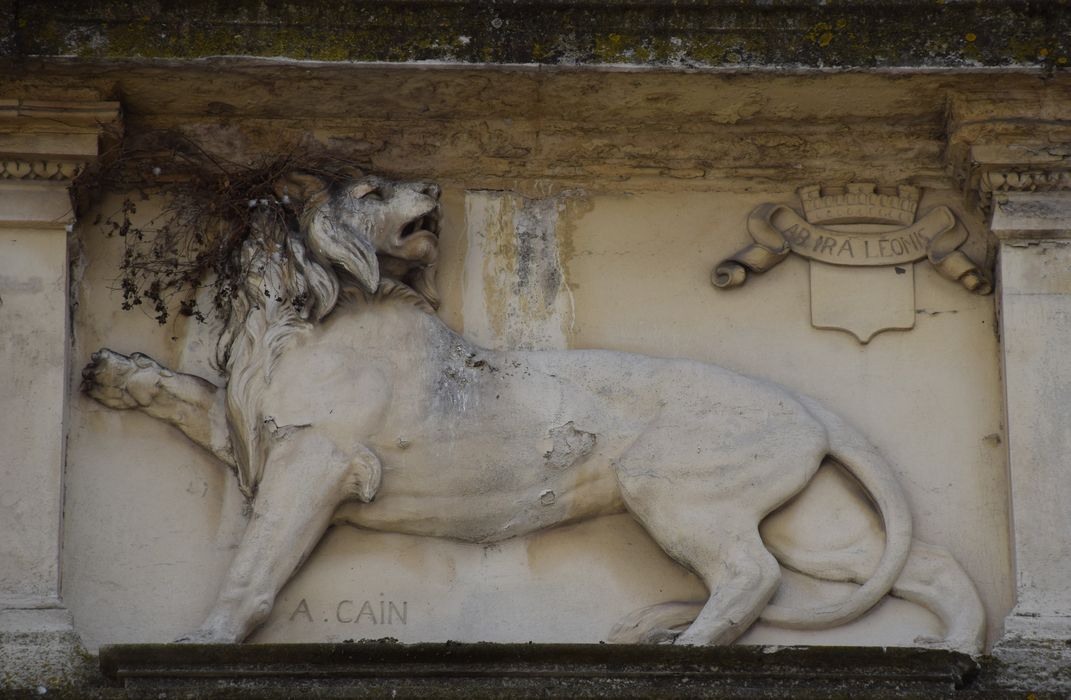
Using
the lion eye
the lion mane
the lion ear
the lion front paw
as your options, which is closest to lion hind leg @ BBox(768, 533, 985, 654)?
the lion mane

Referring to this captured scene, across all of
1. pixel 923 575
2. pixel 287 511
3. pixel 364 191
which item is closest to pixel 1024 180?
pixel 923 575

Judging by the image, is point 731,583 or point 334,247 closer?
point 731,583

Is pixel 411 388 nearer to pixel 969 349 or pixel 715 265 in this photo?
pixel 715 265

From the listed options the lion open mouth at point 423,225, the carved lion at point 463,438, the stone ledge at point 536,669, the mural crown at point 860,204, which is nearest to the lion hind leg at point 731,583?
the carved lion at point 463,438

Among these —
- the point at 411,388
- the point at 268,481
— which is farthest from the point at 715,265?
the point at 268,481

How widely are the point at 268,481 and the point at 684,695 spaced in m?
1.46

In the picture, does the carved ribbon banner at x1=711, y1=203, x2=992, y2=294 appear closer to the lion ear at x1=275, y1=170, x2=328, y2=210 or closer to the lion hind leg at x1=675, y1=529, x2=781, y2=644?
the lion hind leg at x1=675, y1=529, x2=781, y2=644

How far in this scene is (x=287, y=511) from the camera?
24.5ft

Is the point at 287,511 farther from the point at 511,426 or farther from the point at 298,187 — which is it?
the point at 298,187

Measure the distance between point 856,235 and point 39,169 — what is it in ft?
8.60

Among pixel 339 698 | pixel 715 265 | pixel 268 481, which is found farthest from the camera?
pixel 715 265

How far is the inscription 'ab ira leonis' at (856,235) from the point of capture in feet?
26.2

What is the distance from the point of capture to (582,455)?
7.62 meters

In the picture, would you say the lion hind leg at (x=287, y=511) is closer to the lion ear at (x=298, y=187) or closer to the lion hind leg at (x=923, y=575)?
the lion ear at (x=298, y=187)
